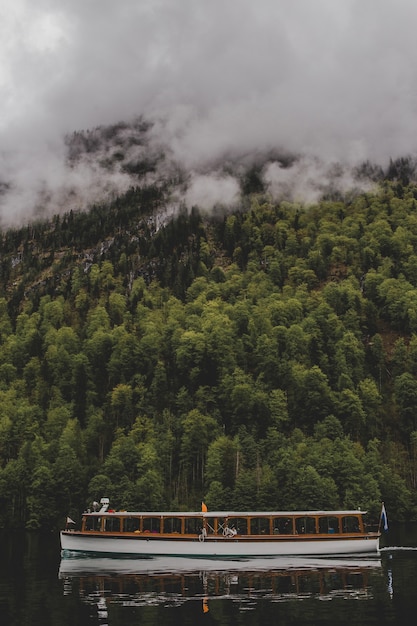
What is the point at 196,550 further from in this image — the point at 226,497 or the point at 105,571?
the point at 226,497

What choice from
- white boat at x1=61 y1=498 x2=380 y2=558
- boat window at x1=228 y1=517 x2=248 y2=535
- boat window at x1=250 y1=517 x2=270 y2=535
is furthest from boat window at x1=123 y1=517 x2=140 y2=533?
boat window at x1=250 y1=517 x2=270 y2=535

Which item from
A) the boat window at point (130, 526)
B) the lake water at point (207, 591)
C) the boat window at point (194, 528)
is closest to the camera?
the lake water at point (207, 591)

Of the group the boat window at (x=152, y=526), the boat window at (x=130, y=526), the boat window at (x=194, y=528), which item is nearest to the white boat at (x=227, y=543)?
the boat window at (x=194, y=528)

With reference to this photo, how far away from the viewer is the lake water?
52500 millimetres

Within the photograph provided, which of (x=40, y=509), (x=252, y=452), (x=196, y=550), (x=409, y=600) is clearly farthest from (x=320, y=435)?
(x=409, y=600)

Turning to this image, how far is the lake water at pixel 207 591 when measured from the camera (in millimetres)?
52500

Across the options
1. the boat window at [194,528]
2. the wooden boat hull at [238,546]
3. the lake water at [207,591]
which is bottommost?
the lake water at [207,591]

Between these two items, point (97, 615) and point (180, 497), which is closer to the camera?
point (97, 615)

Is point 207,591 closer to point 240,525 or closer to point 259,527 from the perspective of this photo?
point 259,527

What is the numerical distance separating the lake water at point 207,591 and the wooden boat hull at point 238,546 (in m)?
2.34

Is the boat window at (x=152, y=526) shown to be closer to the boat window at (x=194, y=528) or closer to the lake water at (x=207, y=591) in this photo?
the boat window at (x=194, y=528)

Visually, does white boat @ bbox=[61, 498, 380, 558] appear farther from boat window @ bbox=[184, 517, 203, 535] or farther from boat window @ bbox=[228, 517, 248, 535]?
boat window @ bbox=[228, 517, 248, 535]

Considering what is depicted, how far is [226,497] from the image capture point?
167375 mm

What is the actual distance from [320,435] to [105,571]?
390 feet
